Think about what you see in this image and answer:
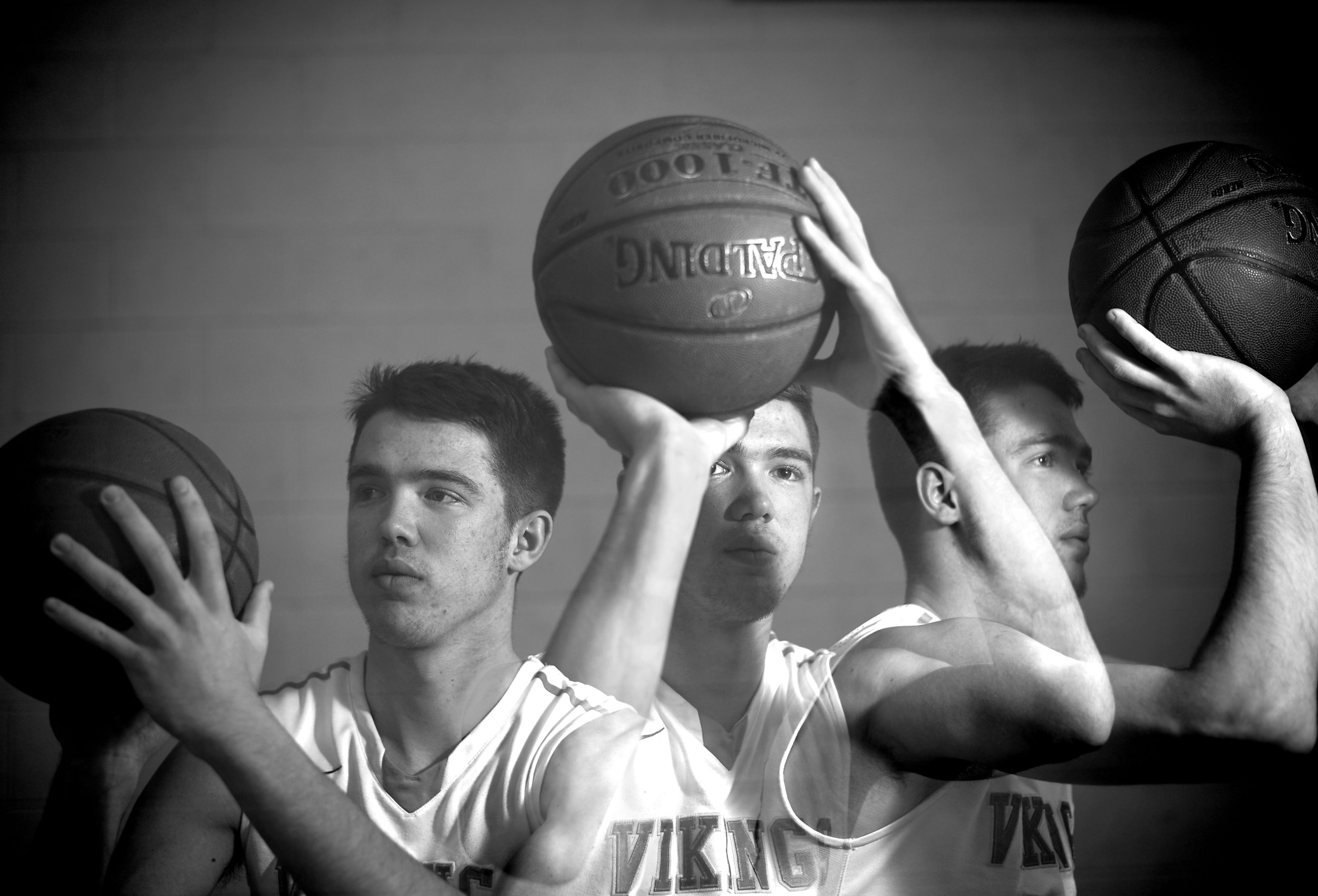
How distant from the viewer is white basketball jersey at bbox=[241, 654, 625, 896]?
49.6 inches

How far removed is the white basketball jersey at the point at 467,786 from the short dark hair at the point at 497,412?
11.2 inches

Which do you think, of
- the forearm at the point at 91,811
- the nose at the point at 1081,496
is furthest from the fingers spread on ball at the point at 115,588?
the nose at the point at 1081,496

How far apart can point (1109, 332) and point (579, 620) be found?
0.87 m

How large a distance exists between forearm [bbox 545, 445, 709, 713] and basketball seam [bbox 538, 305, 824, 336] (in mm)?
135

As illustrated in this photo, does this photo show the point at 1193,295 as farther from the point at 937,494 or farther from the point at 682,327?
the point at 682,327

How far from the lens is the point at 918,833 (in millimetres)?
1367

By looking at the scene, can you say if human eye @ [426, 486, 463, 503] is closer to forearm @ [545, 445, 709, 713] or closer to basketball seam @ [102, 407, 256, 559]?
basketball seam @ [102, 407, 256, 559]

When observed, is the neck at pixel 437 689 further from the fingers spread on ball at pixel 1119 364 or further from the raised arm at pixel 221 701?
the fingers spread on ball at pixel 1119 364

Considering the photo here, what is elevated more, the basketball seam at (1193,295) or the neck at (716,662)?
the basketball seam at (1193,295)

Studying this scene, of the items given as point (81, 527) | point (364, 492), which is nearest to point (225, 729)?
point (81, 527)

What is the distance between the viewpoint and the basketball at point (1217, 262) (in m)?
1.36

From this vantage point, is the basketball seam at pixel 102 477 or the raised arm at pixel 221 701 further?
the basketball seam at pixel 102 477

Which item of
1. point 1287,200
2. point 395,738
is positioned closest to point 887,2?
point 1287,200

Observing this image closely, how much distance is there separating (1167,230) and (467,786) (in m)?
1.23
